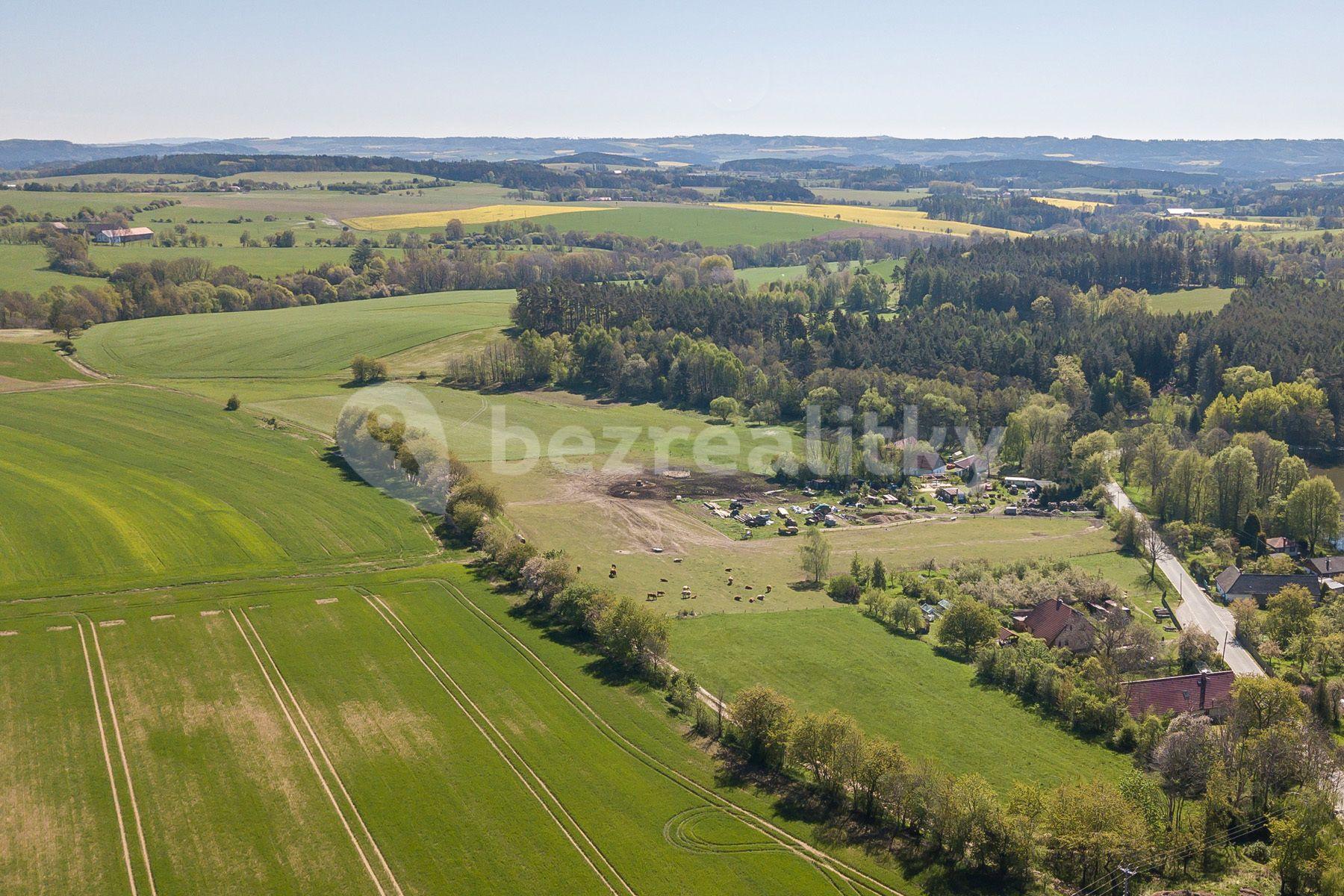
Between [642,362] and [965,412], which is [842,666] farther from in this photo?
[642,362]

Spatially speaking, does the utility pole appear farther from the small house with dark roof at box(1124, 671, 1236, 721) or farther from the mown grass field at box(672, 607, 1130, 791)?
the small house with dark roof at box(1124, 671, 1236, 721)

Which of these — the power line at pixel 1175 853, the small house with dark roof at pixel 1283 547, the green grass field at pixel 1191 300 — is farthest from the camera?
the green grass field at pixel 1191 300

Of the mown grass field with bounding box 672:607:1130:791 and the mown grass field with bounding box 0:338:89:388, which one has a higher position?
the mown grass field with bounding box 0:338:89:388

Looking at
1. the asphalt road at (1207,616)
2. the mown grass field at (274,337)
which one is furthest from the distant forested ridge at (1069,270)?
the asphalt road at (1207,616)

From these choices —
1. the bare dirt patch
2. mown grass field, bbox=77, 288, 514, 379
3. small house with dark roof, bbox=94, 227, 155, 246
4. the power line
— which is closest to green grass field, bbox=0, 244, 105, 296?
small house with dark roof, bbox=94, 227, 155, 246

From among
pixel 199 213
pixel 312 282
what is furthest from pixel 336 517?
pixel 199 213

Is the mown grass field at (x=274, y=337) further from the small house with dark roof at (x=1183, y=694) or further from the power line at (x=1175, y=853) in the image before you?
the power line at (x=1175, y=853)

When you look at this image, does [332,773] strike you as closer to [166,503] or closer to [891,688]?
[891,688]

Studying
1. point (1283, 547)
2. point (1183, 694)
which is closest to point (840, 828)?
point (1183, 694)
